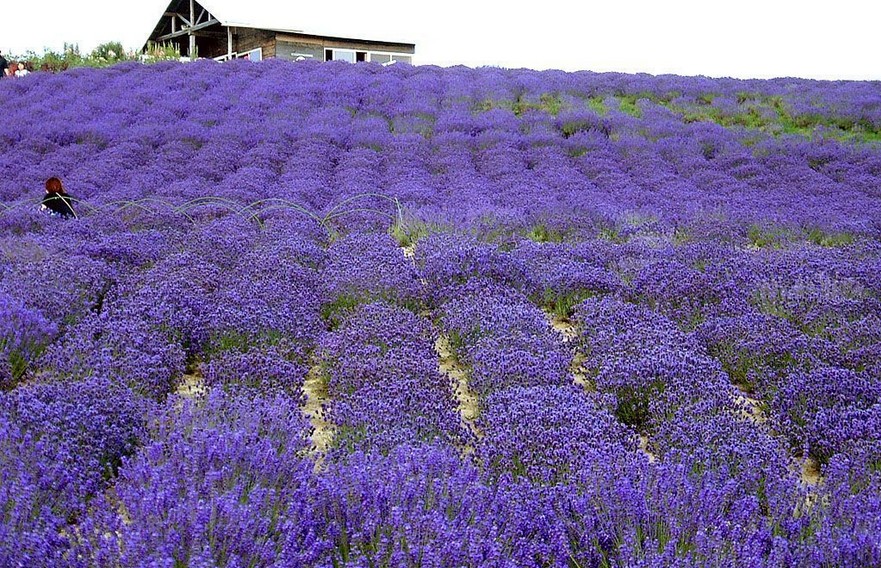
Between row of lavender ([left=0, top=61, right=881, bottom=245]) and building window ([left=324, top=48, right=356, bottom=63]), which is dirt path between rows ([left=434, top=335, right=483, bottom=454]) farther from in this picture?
building window ([left=324, top=48, right=356, bottom=63])

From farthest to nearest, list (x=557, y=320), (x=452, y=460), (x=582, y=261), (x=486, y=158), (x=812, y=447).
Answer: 1. (x=486, y=158)
2. (x=582, y=261)
3. (x=557, y=320)
4. (x=812, y=447)
5. (x=452, y=460)

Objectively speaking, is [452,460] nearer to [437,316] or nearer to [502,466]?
[502,466]

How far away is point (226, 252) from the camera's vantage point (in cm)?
575

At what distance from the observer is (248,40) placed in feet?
83.5

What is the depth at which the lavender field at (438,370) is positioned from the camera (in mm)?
2105

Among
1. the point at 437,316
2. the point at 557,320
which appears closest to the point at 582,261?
the point at 557,320

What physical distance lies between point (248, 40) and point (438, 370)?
24.1m

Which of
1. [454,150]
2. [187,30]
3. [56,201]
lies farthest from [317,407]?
[187,30]

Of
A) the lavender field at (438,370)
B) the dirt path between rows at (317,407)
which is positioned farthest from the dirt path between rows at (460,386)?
the dirt path between rows at (317,407)

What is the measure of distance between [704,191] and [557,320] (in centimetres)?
488

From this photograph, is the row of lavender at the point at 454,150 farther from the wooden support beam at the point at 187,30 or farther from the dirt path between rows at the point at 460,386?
the wooden support beam at the point at 187,30

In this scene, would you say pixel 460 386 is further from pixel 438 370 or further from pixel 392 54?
pixel 392 54

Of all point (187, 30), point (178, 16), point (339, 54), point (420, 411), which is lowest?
point (420, 411)

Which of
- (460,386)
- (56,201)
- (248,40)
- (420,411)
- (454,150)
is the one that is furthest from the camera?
(248,40)
